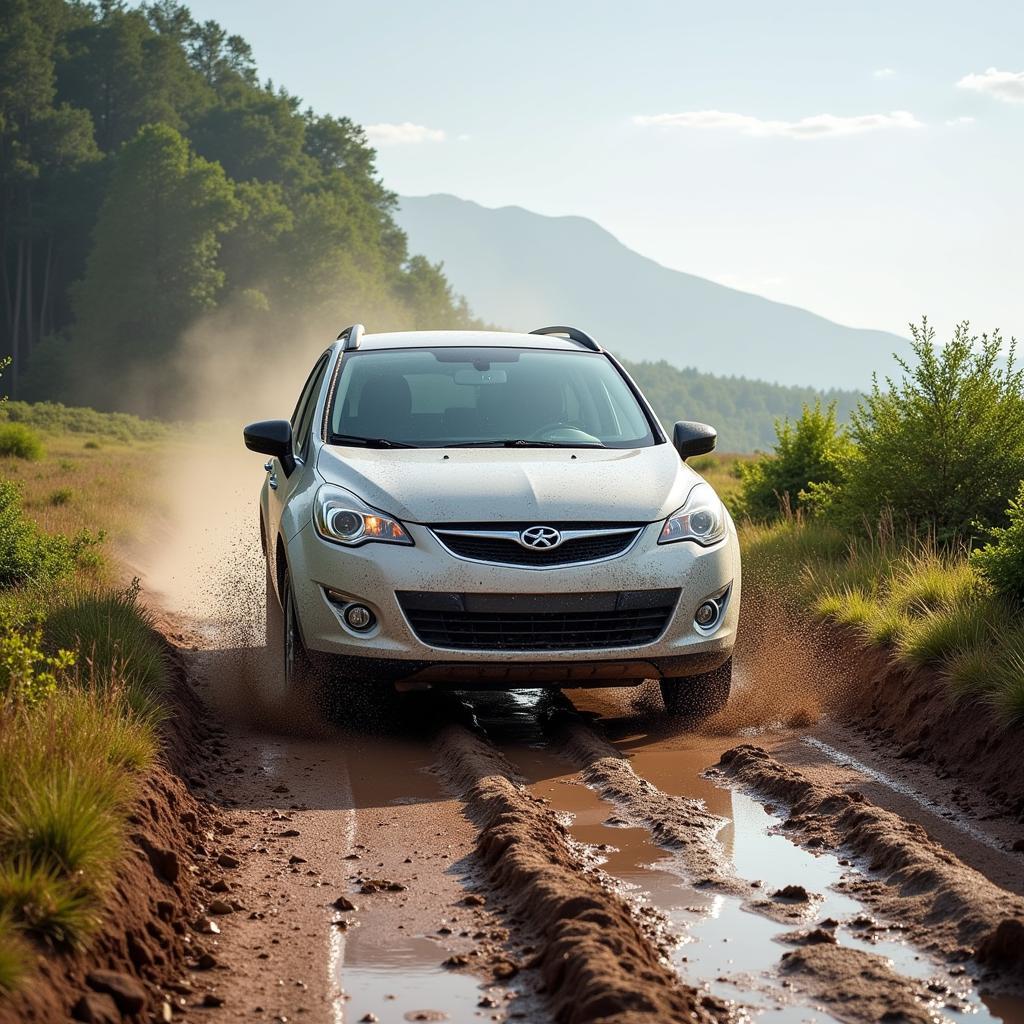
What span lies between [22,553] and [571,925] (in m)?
7.74

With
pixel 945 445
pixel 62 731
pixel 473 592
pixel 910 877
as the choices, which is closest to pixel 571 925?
pixel 910 877

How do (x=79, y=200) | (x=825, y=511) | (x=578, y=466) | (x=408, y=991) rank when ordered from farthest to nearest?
(x=79, y=200), (x=825, y=511), (x=578, y=466), (x=408, y=991)

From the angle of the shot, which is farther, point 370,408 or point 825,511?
point 825,511

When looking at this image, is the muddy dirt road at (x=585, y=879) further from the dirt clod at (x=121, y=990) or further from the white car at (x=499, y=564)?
the white car at (x=499, y=564)

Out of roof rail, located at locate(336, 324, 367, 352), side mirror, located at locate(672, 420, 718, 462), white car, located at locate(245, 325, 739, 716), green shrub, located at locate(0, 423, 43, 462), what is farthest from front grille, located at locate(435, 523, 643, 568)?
green shrub, located at locate(0, 423, 43, 462)

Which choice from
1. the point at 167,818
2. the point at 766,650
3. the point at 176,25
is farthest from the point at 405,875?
the point at 176,25

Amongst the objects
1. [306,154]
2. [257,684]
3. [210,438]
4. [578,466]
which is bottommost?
[210,438]

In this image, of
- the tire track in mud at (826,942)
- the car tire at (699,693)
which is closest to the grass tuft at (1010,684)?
the car tire at (699,693)

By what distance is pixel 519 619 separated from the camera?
7016 millimetres

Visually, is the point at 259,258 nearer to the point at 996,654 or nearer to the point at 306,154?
the point at 306,154

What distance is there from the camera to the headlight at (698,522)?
24.0 feet

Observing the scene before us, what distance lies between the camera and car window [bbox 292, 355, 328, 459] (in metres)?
8.47

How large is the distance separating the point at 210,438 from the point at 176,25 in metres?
60.8

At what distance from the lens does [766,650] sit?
9578 millimetres
